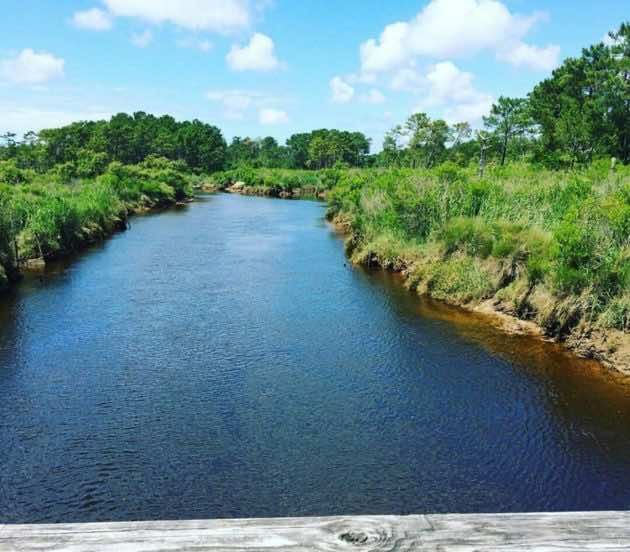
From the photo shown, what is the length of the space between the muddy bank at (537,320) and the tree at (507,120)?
1599 inches

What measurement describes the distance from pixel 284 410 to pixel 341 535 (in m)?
13.3

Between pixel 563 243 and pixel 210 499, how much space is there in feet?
52.0

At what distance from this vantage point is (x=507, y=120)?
6588 cm

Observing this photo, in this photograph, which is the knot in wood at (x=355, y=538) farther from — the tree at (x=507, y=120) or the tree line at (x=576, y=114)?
the tree at (x=507, y=120)

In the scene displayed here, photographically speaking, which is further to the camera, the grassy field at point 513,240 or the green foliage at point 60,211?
the green foliage at point 60,211

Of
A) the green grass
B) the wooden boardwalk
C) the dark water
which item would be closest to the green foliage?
the dark water

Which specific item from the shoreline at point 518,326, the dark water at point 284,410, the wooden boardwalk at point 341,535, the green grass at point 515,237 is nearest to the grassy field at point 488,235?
the green grass at point 515,237

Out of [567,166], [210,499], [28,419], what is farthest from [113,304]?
[567,166]

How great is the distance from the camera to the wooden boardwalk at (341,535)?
8.86 ft

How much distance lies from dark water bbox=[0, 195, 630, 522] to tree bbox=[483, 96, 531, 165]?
1741 inches

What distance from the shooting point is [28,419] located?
15.2 m

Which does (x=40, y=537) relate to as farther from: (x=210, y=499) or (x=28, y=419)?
(x=28, y=419)

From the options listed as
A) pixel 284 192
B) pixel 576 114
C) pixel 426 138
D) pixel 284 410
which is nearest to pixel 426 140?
pixel 426 138

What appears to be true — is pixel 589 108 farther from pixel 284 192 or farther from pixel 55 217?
pixel 284 192
